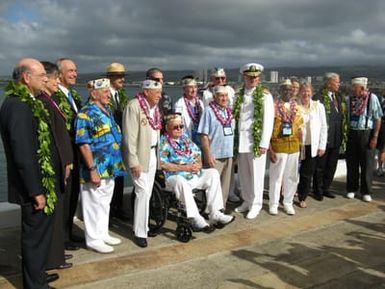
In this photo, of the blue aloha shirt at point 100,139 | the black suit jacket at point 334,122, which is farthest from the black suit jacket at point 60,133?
the black suit jacket at point 334,122

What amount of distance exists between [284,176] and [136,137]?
2.36m

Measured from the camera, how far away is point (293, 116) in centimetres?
570

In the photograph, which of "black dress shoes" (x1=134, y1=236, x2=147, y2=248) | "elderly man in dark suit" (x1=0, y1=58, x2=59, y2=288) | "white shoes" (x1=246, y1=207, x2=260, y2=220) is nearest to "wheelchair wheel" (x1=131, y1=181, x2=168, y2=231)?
"black dress shoes" (x1=134, y1=236, x2=147, y2=248)

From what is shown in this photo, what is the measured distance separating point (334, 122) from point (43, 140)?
4.38 metres

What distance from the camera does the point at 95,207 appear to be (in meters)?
4.38

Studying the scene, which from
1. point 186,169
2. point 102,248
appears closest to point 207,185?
point 186,169

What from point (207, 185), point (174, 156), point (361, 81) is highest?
point (361, 81)

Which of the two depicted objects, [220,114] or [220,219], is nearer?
[220,219]

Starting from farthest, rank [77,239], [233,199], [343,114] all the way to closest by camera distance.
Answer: [343,114], [233,199], [77,239]

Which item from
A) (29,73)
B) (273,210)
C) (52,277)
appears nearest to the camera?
(29,73)

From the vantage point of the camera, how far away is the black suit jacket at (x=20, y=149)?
312 centimetres

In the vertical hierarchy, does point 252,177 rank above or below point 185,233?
above

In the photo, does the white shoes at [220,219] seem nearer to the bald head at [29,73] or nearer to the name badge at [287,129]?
the name badge at [287,129]

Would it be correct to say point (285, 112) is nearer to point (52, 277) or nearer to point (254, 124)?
point (254, 124)
